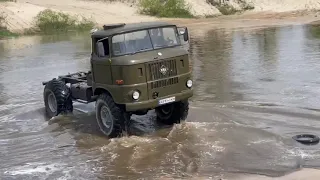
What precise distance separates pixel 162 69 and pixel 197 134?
150 centimetres

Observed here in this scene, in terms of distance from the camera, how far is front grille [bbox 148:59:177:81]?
10.3 metres

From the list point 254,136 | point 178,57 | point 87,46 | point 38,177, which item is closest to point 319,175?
point 254,136

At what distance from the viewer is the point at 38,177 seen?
8859mm

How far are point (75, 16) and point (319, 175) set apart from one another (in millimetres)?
43109

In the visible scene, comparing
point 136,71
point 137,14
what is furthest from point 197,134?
point 137,14

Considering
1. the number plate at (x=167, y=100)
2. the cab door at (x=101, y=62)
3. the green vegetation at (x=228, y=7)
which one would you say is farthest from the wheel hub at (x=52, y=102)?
the green vegetation at (x=228, y=7)

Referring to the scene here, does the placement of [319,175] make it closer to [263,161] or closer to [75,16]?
[263,161]

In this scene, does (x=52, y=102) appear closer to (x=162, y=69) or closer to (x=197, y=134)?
(x=162, y=69)

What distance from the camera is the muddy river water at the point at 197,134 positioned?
895 centimetres

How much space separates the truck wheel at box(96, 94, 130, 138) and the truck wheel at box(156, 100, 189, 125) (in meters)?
1.23

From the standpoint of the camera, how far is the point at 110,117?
1070cm

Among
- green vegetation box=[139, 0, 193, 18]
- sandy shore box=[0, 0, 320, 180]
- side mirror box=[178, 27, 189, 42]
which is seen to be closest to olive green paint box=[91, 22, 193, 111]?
side mirror box=[178, 27, 189, 42]

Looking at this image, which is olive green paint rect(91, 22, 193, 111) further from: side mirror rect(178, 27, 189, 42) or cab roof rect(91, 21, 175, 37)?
side mirror rect(178, 27, 189, 42)

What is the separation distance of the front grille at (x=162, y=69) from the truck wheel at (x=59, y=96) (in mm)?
3325
